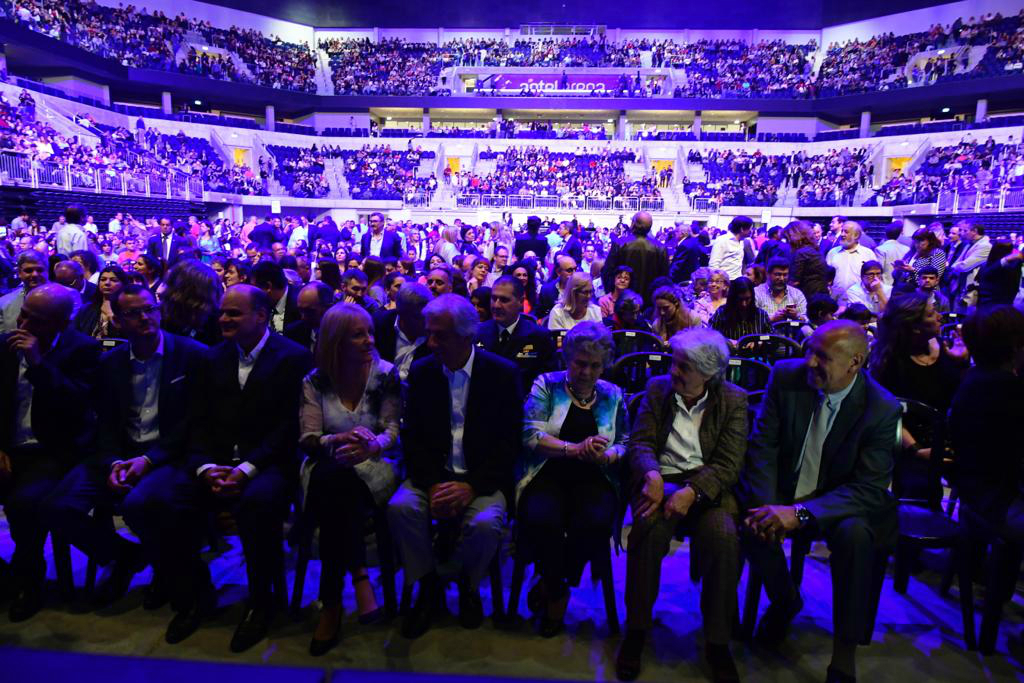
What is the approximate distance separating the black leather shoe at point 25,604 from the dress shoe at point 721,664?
3019mm

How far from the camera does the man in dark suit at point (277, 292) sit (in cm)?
469

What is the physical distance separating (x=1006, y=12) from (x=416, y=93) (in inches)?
1208

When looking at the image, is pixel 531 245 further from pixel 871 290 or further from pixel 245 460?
pixel 245 460

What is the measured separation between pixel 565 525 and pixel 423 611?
0.76 meters

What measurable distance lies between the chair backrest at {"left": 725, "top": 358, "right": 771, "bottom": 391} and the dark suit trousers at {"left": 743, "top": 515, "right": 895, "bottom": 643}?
1503mm

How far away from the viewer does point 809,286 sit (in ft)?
20.6

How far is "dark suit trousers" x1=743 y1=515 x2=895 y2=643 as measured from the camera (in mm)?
2398

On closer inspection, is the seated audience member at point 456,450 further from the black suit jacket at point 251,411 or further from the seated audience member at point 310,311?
the seated audience member at point 310,311

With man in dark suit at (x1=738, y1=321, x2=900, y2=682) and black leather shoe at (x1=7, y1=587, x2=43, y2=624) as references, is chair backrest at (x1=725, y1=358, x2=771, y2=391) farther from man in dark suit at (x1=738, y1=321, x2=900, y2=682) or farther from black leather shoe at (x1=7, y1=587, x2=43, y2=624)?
black leather shoe at (x1=7, y1=587, x2=43, y2=624)

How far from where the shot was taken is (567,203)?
86.1ft

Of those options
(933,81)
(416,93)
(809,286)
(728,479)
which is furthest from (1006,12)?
(728,479)

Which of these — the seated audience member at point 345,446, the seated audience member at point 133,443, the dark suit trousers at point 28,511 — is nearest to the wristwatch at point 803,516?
the seated audience member at point 345,446

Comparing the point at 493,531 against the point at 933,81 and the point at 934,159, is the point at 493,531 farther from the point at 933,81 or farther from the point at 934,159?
the point at 933,81

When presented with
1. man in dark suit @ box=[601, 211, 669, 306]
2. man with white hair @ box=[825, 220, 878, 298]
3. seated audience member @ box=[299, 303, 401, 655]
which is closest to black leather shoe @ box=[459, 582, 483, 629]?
seated audience member @ box=[299, 303, 401, 655]
